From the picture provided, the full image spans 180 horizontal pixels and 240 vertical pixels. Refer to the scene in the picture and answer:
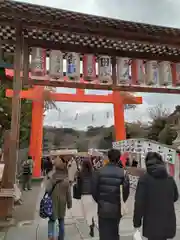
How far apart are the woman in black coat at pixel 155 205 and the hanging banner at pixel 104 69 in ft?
9.39

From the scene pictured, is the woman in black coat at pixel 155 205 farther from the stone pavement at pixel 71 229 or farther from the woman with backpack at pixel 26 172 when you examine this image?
the woman with backpack at pixel 26 172

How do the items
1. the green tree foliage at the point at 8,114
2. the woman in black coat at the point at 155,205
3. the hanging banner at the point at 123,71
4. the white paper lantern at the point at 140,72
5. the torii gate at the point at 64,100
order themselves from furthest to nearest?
the green tree foliage at the point at 8,114
the torii gate at the point at 64,100
the white paper lantern at the point at 140,72
the hanging banner at the point at 123,71
the woman in black coat at the point at 155,205

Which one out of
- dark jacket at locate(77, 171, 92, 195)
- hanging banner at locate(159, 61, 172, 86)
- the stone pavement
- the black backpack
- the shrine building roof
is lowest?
the stone pavement

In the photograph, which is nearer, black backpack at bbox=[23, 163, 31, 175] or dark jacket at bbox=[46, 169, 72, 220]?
dark jacket at bbox=[46, 169, 72, 220]

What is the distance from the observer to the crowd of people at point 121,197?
2.67 meters

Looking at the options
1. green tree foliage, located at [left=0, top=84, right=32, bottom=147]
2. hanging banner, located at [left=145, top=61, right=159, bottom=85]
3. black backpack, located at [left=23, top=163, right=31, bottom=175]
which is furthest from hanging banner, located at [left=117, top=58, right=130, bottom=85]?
green tree foliage, located at [left=0, top=84, right=32, bottom=147]

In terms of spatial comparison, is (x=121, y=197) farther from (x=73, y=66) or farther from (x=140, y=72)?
(x=140, y=72)

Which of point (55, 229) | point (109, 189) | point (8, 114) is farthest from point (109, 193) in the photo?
point (8, 114)

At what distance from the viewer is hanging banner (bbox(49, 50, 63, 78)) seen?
4840 mm

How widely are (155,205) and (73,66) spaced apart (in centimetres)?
345

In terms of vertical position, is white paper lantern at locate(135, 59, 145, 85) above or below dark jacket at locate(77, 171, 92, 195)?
above

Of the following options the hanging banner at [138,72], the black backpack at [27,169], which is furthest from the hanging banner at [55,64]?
the black backpack at [27,169]

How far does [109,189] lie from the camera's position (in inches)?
117

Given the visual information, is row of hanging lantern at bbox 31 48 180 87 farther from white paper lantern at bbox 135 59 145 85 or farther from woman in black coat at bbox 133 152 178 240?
woman in black coat at bbox 133 152 178 240
